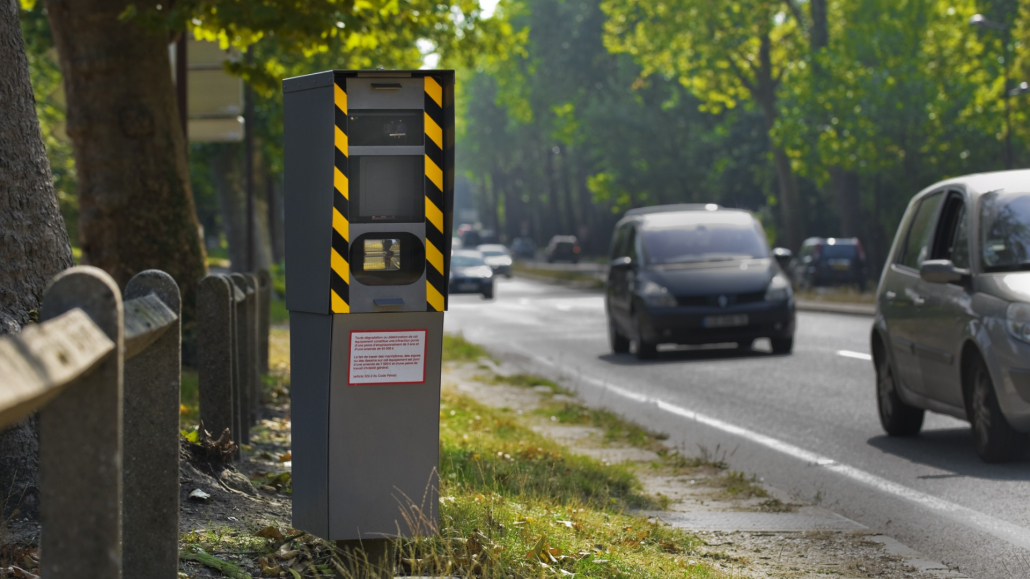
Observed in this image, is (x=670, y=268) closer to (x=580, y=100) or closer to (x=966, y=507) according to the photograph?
(x=966, y=507)

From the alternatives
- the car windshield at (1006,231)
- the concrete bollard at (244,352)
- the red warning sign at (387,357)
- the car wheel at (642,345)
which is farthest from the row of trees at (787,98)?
the red warning sign at (387,357)

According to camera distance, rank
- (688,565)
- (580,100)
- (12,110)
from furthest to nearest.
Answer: (580,100)
(12,110)
(688,565)

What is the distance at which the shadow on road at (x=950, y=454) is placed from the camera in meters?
8.00

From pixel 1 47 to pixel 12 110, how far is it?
28 cm

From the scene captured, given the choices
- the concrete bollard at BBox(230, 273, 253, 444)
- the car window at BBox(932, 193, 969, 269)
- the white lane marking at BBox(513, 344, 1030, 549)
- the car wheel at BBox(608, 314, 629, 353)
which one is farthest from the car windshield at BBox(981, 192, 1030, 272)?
the car wheel at BBox(608, 314, 629, 353)

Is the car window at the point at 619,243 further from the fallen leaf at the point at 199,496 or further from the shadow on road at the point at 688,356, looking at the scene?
the fallen leaf at the point at 199,496

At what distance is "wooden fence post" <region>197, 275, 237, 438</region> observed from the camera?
6.98m

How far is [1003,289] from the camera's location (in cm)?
816

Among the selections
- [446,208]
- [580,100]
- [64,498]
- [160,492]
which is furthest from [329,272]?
[580,100]

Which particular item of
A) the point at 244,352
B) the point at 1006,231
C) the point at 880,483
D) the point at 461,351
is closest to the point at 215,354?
the point at 244,352

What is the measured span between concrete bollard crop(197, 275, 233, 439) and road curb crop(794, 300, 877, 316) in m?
20.4

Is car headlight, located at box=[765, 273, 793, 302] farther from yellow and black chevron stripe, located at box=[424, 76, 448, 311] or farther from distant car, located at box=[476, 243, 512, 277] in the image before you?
distant car, located at box=[476, 243, 512, 277]

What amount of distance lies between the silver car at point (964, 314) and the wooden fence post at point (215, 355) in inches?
173

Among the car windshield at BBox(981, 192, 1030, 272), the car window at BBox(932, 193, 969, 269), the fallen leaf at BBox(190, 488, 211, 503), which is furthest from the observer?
the car window at BBox(932, 193, 969, 269)
